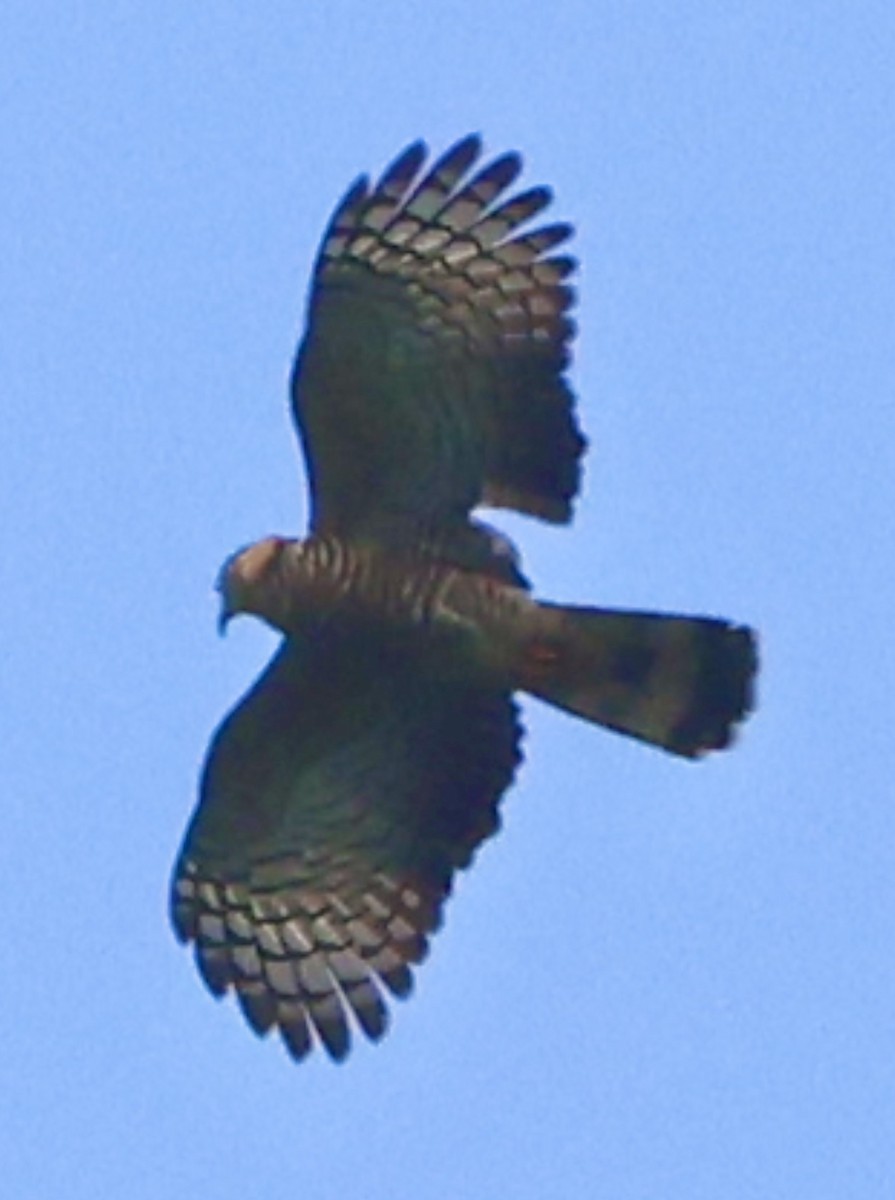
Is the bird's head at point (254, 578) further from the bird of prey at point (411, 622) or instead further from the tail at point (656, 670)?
the tail at point (656, 670)

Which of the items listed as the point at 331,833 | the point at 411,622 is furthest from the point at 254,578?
the point at 331,833

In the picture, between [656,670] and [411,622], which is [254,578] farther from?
[656,670]

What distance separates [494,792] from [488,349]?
1.31m

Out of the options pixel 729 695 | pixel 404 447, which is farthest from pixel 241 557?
pixel 729 695

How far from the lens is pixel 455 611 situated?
1351cm

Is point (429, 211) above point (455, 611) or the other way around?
above

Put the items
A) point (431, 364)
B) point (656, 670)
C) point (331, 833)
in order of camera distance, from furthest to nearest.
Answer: point (331, 833) → point (431, 364) → point (656, 670)

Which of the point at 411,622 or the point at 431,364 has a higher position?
the point at 431,364

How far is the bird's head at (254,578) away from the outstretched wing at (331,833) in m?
0.30

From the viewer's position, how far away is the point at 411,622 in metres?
13.5

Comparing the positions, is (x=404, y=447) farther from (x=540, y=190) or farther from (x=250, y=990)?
(x=250, y=990)

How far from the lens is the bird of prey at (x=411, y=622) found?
1348 cm

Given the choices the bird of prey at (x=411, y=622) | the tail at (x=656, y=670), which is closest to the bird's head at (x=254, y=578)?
the bird of prey at (x=411, y=622)

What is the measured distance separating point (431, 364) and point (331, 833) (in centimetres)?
158
